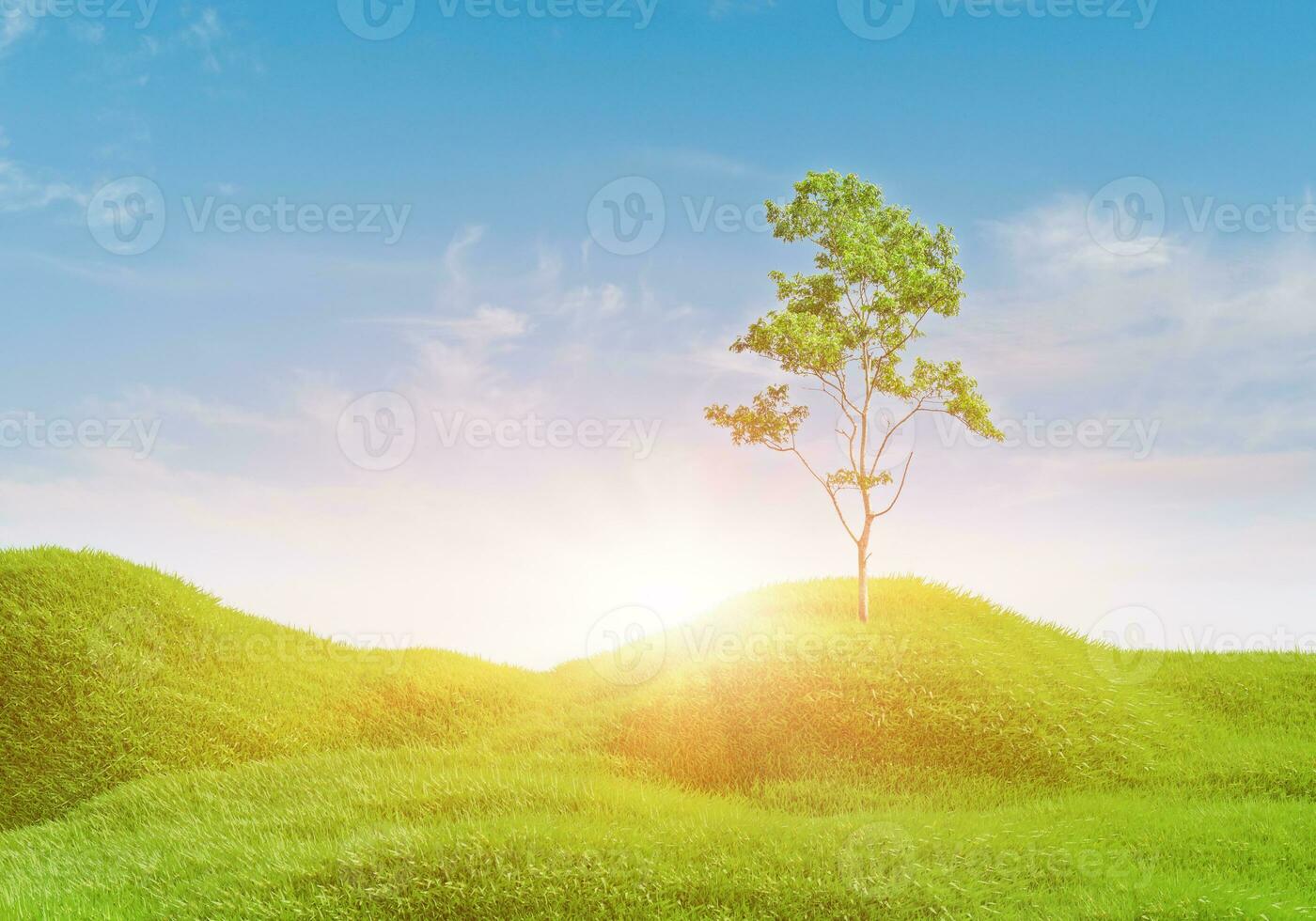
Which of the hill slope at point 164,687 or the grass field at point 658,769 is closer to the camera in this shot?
the grass field at point 658,769

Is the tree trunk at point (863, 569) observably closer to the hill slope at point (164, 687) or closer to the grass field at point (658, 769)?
the grass field at point (658, 769)

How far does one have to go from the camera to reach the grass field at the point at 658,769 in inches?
361

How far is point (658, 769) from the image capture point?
1501cm

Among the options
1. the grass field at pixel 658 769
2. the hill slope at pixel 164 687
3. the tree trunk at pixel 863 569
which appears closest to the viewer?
the grass field at pixel 658 769

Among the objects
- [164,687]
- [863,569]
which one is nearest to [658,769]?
[863,569]

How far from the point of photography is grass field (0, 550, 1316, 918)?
9180 millimetres

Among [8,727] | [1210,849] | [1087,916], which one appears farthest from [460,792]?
[8,727]

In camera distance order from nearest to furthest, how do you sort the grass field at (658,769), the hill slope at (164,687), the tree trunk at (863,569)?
the grass field at (658,769), the hill slope at (164,687), the tree trunk at (863,569)

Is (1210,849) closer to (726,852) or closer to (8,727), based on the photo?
(726,852)

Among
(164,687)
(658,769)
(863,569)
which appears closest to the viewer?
(658,769)

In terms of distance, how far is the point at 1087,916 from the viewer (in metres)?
8.81

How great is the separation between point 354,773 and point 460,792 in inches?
115

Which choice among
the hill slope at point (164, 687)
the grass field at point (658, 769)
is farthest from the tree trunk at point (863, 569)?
A: the hill slope at point (164, 687)

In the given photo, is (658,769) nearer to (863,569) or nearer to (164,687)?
(863,569)
